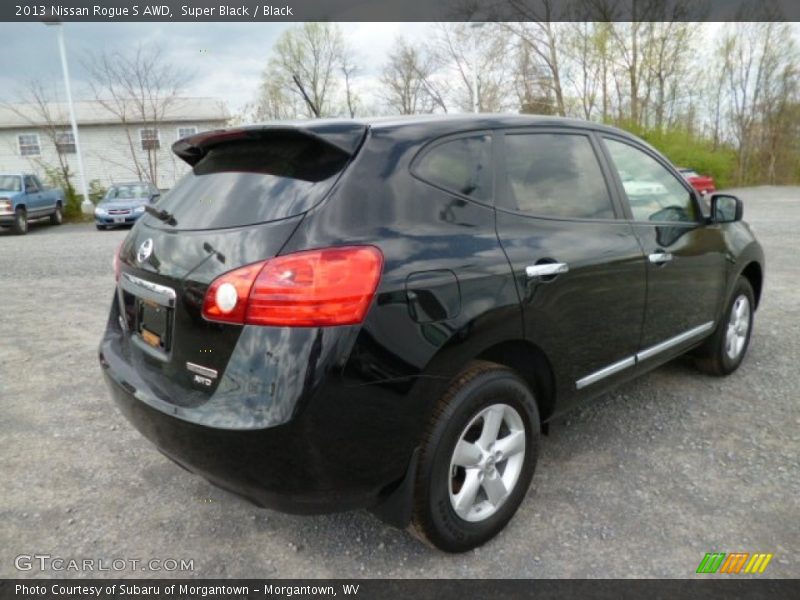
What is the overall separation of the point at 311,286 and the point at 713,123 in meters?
39.5

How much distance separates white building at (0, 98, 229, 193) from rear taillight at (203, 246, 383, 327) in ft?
92.7

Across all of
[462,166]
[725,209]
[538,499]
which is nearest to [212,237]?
[462,166]

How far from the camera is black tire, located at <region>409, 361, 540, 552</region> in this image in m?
2.03

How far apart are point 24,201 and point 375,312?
1867cm

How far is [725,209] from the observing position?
142 inches

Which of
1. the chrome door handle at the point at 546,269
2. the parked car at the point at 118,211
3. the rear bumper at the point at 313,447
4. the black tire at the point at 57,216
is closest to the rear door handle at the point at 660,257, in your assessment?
the chrome door handle at the point at 546,269

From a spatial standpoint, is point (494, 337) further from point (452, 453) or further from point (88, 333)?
point (88, 333)

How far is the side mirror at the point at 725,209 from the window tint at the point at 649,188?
0.18m

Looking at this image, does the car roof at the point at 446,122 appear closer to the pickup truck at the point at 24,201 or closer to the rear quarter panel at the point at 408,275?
the rear quarter panel at the point at 408,275

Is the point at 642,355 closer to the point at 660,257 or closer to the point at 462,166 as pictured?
the point at 660,257

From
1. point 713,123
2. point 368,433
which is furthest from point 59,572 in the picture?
point 713,123

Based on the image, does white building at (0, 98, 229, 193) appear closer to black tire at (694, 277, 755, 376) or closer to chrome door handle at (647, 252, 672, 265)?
black tire at (694, 277, 755, 376)

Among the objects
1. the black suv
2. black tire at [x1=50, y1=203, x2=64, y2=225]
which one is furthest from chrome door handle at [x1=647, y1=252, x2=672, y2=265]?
black tire at [x1=50, y1=203, x2=64, y2=225]

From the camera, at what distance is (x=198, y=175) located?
98.7 inches
